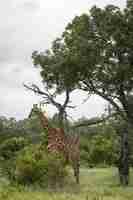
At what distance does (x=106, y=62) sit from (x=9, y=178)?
9.41m

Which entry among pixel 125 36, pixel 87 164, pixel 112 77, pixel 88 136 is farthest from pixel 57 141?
pixel 88 136

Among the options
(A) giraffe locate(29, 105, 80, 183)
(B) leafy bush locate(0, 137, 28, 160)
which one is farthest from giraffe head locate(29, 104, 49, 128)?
(B) leafy bush locate(0, 137, 28, 160)

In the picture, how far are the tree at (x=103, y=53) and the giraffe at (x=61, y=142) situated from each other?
3.37 meters

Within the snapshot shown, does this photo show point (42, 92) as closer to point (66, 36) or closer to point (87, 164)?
point (66, 36)

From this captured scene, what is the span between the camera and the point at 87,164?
52.2 m

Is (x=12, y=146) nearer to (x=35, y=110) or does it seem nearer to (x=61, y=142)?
(x=35, y=110)

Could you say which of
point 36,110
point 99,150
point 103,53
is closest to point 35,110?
point 36,110

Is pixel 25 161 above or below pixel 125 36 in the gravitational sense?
below

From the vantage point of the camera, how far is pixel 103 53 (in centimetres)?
2458

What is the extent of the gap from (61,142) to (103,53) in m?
6.03

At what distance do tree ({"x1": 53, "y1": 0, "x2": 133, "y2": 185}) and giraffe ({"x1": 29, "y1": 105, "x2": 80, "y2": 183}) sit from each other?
3.37 m

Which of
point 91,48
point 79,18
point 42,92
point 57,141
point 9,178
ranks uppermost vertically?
point 79,18

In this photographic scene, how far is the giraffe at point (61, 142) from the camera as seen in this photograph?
22266 mm

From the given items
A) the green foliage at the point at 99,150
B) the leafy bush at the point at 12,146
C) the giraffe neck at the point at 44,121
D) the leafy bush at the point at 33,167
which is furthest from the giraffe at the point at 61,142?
the leafy bush at the point at 12,146
